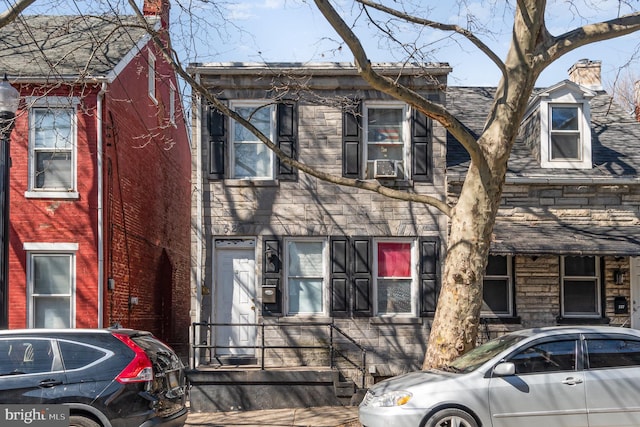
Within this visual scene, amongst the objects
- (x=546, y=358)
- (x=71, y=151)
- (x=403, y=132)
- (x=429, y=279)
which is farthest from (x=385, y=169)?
(x=71, y=151)

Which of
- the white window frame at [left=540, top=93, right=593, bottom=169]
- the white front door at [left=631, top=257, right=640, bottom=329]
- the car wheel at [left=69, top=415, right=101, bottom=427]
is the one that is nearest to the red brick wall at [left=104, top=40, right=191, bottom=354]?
the car wheel at [left=69, top=415, right=101, bottom=427]

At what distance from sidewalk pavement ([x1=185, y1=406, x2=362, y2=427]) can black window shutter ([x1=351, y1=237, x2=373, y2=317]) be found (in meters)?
2.11

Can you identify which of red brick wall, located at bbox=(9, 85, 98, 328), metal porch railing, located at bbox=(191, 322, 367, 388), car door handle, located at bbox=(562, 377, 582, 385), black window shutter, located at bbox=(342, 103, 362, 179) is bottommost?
metal porch railing, located at bbox=(191, 322, 367, 388)

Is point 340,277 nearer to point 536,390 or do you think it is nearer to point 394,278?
point 394,278

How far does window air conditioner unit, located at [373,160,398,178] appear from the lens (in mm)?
13453

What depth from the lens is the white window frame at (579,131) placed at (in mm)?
14055

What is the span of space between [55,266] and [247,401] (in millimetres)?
4684

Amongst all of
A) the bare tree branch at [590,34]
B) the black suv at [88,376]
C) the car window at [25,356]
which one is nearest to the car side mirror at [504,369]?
the black suv at [88,376]

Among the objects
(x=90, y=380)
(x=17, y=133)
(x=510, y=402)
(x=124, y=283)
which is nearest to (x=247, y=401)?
(x=124, y=283)

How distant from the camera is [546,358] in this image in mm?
8070

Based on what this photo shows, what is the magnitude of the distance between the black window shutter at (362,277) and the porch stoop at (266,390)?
62.2 inches

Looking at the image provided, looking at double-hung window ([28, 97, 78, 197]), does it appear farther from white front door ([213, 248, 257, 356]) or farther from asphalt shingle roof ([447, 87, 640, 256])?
asphalt shingle roof ([447, 87, 640, 256])

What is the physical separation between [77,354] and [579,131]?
11.0 metres

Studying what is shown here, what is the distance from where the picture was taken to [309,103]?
13.8 m
